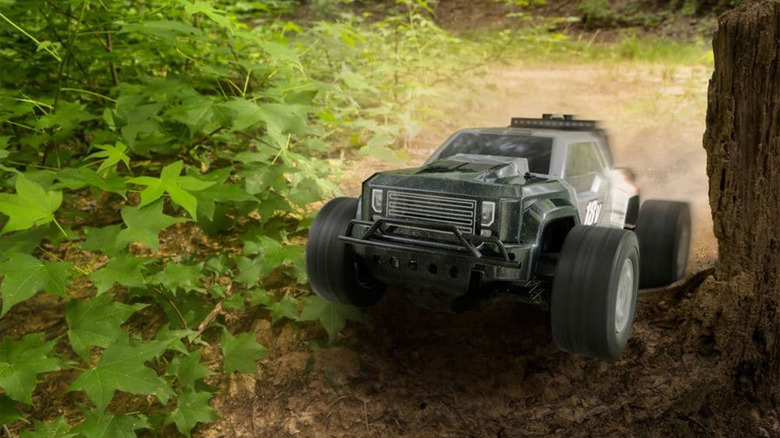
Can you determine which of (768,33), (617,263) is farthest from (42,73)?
(768,33)

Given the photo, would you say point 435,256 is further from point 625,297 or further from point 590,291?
point 625,297

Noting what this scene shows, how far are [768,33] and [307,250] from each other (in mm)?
2681

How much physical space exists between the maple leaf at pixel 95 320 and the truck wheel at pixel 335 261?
920mm

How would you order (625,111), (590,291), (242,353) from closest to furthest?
(590,291) < (242,353) < (625,111)

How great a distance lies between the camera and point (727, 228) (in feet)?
10.4

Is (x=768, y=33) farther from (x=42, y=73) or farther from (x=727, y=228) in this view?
(x=42, y=73)

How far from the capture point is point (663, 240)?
3635mm

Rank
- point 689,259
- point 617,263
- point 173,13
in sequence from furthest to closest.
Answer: point 173,13, point 689,259, point 617,263

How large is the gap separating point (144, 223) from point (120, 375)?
2.51 feet

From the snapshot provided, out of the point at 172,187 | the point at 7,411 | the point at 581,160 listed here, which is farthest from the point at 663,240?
the point at 7,411

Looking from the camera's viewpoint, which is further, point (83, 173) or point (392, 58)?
point (392, 58)

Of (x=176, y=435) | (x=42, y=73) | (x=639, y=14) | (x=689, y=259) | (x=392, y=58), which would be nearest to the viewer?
(x=176, y=435)

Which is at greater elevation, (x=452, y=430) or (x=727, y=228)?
(x=727, y=228)

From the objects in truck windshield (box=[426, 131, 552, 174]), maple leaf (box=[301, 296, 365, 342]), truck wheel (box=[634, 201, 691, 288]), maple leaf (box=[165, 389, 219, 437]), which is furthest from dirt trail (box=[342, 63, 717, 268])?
maple leaf (box=[165, 389, 219, 437])
